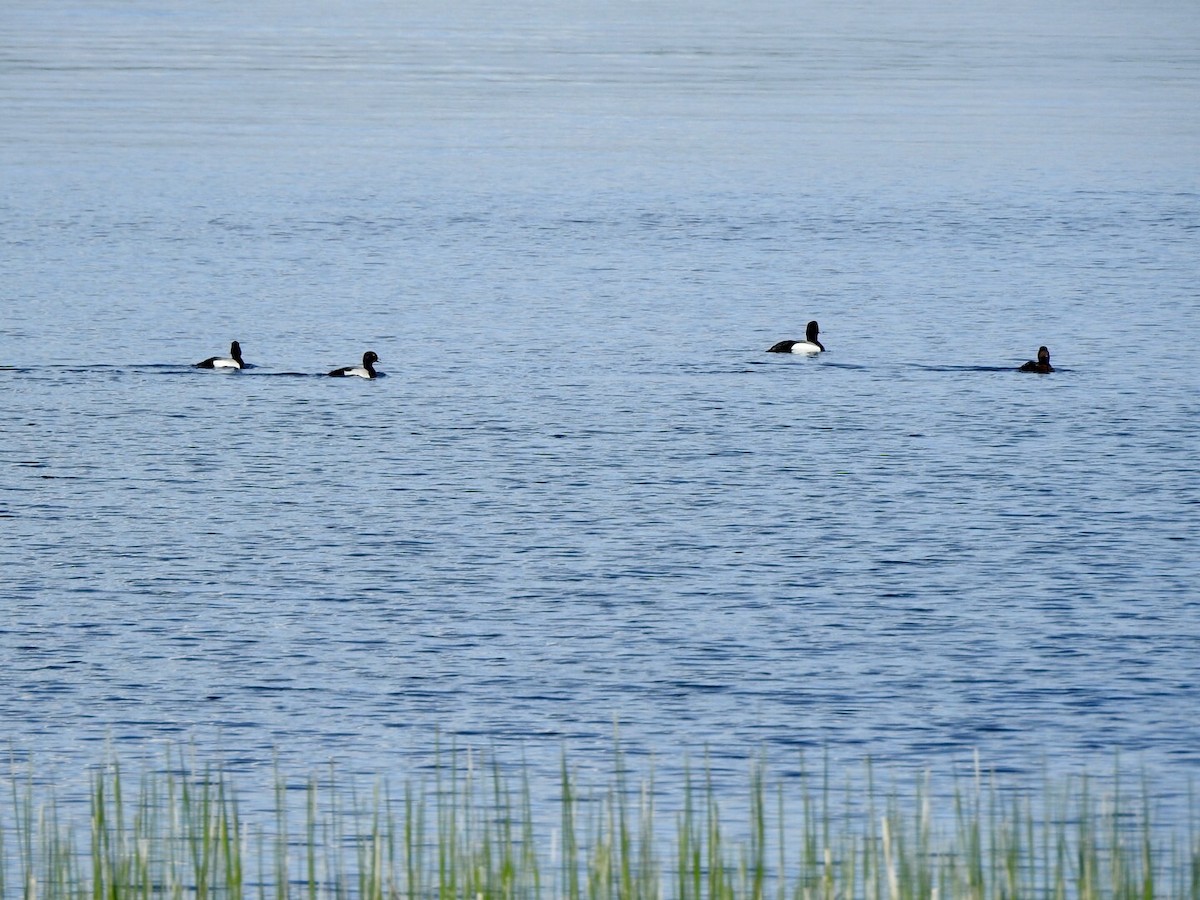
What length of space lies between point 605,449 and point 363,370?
7.01 metres

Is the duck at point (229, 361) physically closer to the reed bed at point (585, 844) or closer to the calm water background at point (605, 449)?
the calm water background at point (605, 449)

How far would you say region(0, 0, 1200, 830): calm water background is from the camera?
1811 cm

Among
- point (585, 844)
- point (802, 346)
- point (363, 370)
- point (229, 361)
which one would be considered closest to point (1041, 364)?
point (802, 346)

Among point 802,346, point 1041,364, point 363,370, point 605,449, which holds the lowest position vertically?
point 605,449

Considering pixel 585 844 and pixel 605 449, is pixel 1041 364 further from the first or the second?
pixel 585 844

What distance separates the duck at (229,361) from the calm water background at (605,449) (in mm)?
233

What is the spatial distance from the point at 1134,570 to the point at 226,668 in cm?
962

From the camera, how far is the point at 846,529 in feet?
81.9

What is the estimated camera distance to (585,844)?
14078 millimetres

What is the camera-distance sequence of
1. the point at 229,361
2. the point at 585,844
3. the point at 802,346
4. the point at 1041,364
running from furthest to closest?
the point at 802,346
the point at 229,361
the point at 1041,364
the point at 585,844

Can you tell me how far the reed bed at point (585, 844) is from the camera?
11.1 metres

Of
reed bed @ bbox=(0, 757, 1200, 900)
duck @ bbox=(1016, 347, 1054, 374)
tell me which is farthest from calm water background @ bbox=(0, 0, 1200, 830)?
Result: reed bed @ bbox=(0, 757, 1200, 900)

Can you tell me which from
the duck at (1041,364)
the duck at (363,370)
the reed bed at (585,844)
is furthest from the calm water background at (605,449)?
the reed bed at (585,844)

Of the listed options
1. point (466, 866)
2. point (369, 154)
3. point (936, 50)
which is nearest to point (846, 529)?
point (466, 866)
